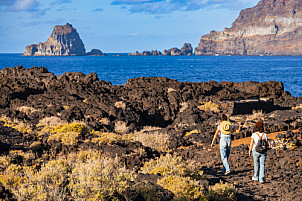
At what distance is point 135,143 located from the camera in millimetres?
12945

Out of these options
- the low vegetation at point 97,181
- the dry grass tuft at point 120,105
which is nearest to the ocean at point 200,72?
the dry grass tuft at point 120,105

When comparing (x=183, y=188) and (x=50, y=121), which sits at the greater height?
(x=183, y=188)

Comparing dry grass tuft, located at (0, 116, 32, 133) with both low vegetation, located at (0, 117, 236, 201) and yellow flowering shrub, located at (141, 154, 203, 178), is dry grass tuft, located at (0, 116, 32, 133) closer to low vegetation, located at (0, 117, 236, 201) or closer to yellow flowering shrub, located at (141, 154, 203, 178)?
low vegetation, located at (0, 117, 236, 201)

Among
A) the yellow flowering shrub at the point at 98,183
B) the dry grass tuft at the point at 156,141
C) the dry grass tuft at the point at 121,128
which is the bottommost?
the dry grass tuft at the point at 121,128

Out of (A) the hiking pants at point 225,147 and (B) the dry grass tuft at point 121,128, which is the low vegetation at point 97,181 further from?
(B) the dry grass tuft at point 121,128

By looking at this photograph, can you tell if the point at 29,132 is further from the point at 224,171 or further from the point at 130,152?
the point at 224,171

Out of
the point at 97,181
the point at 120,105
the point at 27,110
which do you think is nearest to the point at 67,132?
the point at 97,181

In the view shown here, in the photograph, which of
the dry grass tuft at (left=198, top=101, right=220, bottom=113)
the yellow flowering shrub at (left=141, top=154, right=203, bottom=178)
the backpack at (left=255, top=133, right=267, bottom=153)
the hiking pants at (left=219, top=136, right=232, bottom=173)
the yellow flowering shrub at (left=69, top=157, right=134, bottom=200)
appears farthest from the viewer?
the dry grass tuft at (left=198, top=101, right=220, bottom=113)

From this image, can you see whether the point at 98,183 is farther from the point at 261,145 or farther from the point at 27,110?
the point at 27,110

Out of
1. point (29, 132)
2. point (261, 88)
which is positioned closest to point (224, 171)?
point (29, 132)

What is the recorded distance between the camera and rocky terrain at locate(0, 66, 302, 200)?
7.31m

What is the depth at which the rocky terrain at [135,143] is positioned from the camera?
24.0ft

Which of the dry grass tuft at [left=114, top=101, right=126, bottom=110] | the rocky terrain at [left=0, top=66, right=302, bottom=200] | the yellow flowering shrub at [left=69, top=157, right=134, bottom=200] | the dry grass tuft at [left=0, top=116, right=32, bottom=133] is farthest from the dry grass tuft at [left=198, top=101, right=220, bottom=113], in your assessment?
the yellow flowering shrub at [left=69, top=157, right=134, bottom=200]

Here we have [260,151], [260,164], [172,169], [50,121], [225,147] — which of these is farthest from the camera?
[50,121]
